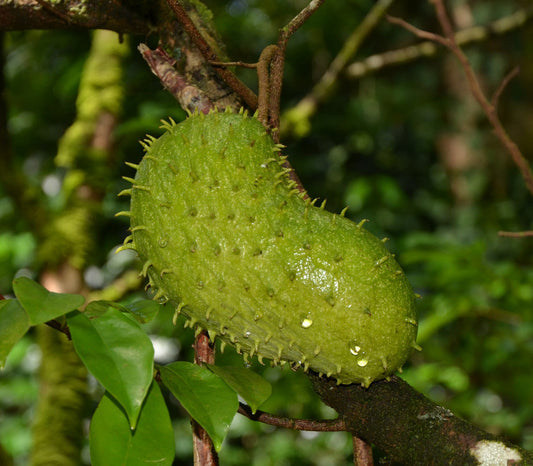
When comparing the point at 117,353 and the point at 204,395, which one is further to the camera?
the point at 204,395

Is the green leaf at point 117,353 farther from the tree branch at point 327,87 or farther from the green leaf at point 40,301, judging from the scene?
the tree branch at point 327,87

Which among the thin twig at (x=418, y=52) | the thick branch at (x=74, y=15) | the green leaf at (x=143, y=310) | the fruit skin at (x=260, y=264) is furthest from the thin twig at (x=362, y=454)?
the thin twig at (x=418, y=52)

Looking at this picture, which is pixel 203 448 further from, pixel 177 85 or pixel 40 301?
pixel 177 85

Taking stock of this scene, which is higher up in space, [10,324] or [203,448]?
[10,324]

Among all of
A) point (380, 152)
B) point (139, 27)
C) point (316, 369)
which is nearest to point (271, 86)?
point (139, 27)

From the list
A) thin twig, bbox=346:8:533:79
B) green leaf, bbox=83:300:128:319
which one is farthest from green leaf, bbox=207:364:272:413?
thin twig, bbox=346:8:533:79

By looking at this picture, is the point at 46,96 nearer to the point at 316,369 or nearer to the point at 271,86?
the point at 271,86

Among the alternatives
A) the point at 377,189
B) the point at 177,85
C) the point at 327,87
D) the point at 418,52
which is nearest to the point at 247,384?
the point at 177,85
